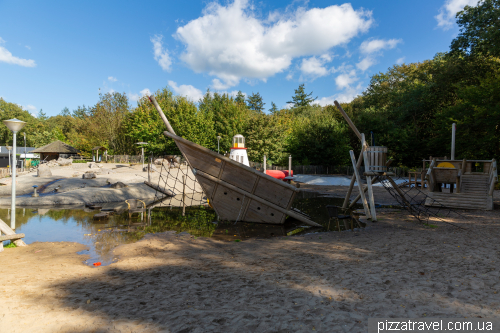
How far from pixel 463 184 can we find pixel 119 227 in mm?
16621

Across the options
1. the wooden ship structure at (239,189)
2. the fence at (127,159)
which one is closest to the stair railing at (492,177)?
the wooden ship structure at (239,189)

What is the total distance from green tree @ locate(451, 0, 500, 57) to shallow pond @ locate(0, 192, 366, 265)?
76.5 ft

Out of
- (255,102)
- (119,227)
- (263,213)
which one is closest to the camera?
(119,227)

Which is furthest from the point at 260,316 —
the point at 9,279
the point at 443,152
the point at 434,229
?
the point at 443,152

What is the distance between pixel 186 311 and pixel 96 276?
2453mm

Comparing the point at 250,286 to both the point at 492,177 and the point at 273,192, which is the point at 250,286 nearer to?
the point at 273,192

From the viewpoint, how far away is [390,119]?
39906 mm

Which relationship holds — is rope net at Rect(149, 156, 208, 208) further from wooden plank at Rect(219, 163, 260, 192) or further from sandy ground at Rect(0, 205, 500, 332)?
sandy ground at Rect(0, 205, 500, 332)

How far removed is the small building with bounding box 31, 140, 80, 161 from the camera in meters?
49.7

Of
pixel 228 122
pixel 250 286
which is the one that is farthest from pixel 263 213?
pixel 228 122

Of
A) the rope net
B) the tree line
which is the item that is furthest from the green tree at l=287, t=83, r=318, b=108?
the rope net

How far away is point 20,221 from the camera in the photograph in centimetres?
1118

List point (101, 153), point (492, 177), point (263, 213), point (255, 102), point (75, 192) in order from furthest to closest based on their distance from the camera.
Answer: point (255, 102) → point (101, 153) → point (75, 192) → point (492, 177) → point (263, 213)

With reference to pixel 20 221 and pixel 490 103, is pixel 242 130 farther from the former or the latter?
pixel 20 221
